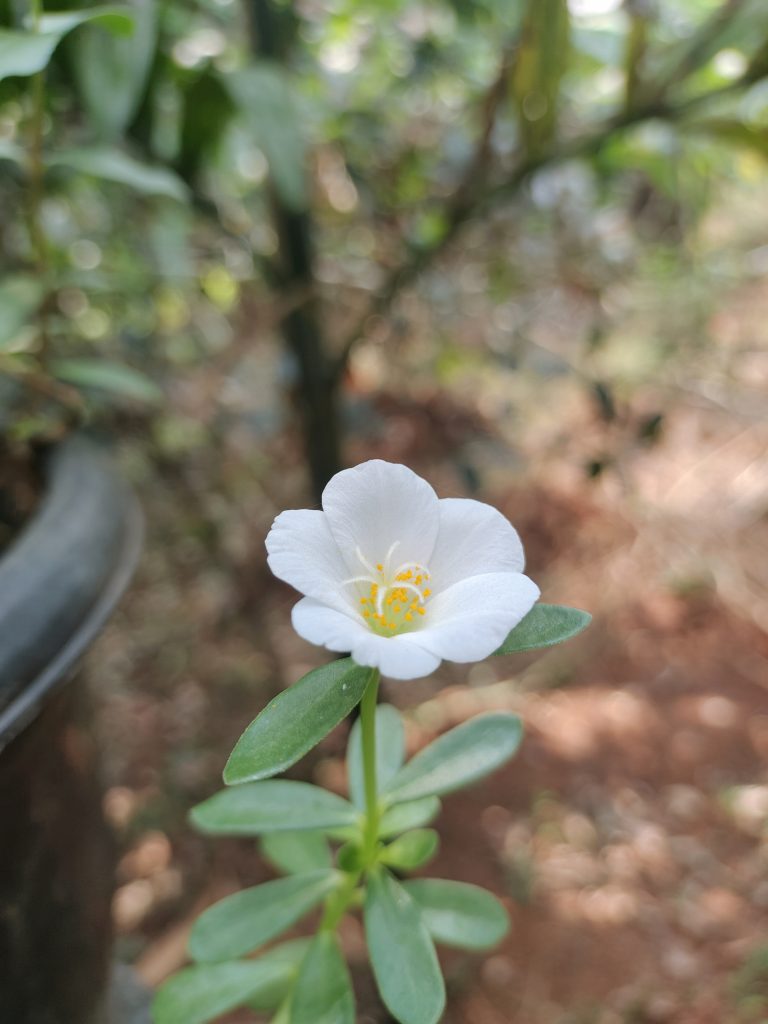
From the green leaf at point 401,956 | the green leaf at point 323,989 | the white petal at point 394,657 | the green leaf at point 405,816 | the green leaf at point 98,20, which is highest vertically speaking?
the green leaf at point 98,20

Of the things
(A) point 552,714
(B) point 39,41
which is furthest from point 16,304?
(A) point 552,714

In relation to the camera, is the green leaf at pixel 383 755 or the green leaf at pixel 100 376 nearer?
the green leaf at pixel 383 755

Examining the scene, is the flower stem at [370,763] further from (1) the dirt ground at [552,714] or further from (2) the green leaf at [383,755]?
(1) the dirt ground at [552,714]

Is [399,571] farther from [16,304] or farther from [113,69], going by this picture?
[113,69]

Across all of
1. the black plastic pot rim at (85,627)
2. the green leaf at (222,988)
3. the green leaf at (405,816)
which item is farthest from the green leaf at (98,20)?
the green leaf at (222,988)

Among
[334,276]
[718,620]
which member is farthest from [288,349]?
[718,620]
